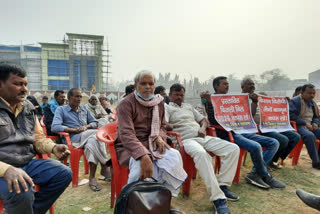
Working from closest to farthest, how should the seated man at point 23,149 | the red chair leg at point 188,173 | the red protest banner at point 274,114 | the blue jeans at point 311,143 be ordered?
the seated man at point 23,149, the red chair leg at point 188,173, the red protest banner at point 274,114, the blue jeans at point 311,143

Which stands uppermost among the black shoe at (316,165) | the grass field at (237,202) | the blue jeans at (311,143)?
the blue jeans at (311,143)

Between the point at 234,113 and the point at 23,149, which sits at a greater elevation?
the point at 234,113

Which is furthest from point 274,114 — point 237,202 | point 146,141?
point 146,141

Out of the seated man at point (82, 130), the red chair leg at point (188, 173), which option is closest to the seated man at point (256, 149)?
the red chair leg at point (188, 173)

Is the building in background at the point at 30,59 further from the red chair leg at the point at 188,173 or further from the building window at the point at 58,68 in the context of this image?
the red chair leg at the point at 188,173

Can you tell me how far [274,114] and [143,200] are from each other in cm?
358

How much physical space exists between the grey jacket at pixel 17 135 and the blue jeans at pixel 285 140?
3.99 metres

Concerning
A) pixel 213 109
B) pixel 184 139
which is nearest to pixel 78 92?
pixel 184 139

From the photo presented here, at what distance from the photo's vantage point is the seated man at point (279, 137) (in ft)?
12.5

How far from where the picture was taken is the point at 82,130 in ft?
11.8

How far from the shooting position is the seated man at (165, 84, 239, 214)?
2421 mm

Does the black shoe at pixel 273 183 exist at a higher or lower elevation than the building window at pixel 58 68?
lower

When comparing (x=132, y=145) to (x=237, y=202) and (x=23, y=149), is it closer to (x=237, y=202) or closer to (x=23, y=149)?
(x=23, y=149)

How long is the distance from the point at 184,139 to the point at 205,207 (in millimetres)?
978
